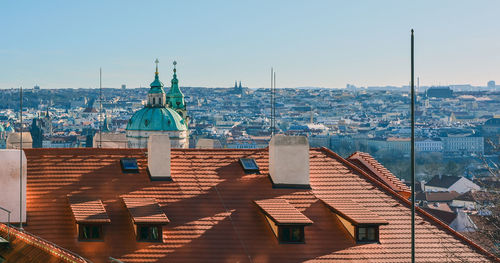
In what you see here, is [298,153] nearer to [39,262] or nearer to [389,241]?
[389,241]

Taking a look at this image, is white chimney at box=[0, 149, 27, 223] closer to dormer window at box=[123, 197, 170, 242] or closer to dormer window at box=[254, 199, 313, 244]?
dormer window at box=[123, 197, 170, 242]

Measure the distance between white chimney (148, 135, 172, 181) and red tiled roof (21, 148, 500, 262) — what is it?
0.16 m

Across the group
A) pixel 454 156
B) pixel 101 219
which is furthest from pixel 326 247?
pixel 454 156

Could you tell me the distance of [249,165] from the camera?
51.8 ft

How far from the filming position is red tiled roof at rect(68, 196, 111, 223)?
44.7ft

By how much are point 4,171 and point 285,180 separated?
13.7ft

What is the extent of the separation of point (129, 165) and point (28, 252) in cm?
571

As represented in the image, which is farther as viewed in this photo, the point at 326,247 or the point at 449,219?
the point at 449,219

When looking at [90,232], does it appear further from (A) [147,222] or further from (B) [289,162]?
(B) [289,162]

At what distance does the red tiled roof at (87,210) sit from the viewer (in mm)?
13617

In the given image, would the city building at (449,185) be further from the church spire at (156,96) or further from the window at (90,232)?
the window at (90,232)

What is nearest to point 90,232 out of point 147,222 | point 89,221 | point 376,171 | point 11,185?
point 89,221

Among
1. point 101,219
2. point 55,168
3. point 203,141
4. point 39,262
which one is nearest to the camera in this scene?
point 39,262

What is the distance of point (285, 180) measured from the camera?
1551 centimetres
